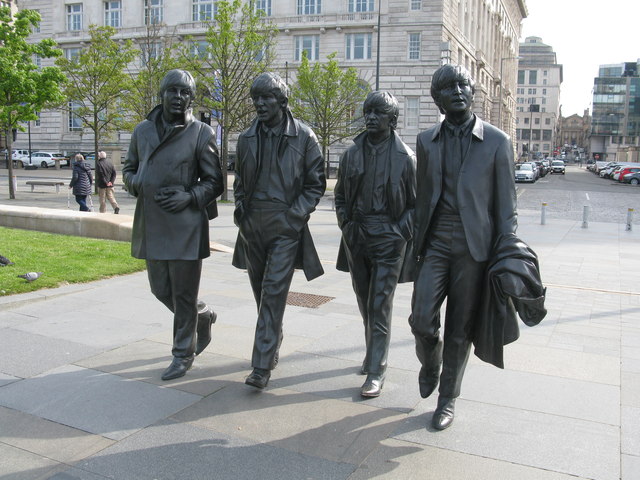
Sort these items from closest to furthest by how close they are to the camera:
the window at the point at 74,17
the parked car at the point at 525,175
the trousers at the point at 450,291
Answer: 1. the trousers at the point at 450,291
2. the parked car at the point at 525,175
3. the window at the point at 74,17

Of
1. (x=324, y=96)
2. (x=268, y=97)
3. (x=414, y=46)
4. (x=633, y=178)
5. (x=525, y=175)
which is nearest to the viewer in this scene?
(x=268, y=97)

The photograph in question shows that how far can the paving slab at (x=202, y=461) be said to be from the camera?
333 cm

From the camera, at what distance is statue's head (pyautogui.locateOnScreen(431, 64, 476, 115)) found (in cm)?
377

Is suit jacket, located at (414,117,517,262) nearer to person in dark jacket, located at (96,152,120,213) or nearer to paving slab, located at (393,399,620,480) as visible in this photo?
paving slab, located at (393,399,620,480)

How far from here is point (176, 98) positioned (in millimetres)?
4504

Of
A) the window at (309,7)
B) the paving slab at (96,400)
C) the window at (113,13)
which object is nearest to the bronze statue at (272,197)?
the paving slab at (96,400)

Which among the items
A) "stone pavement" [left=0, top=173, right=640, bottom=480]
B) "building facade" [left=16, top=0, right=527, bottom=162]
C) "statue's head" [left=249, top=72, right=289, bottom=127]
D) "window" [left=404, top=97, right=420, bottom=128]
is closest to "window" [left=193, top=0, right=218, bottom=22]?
"building facade" [left=16, top=0, right=527, bottom=162]

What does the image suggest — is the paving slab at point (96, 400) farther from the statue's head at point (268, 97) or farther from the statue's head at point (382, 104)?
the statue's head at point (382, 104)

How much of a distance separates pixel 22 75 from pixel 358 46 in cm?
3402

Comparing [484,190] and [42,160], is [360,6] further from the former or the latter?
[484,190]

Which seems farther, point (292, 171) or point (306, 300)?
point (306, 300)

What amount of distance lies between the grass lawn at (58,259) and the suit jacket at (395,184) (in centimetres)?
471

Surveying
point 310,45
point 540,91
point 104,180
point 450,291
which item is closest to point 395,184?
point 450,291

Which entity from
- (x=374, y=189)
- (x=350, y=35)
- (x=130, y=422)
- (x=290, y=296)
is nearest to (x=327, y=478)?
(x=130, y=422)
